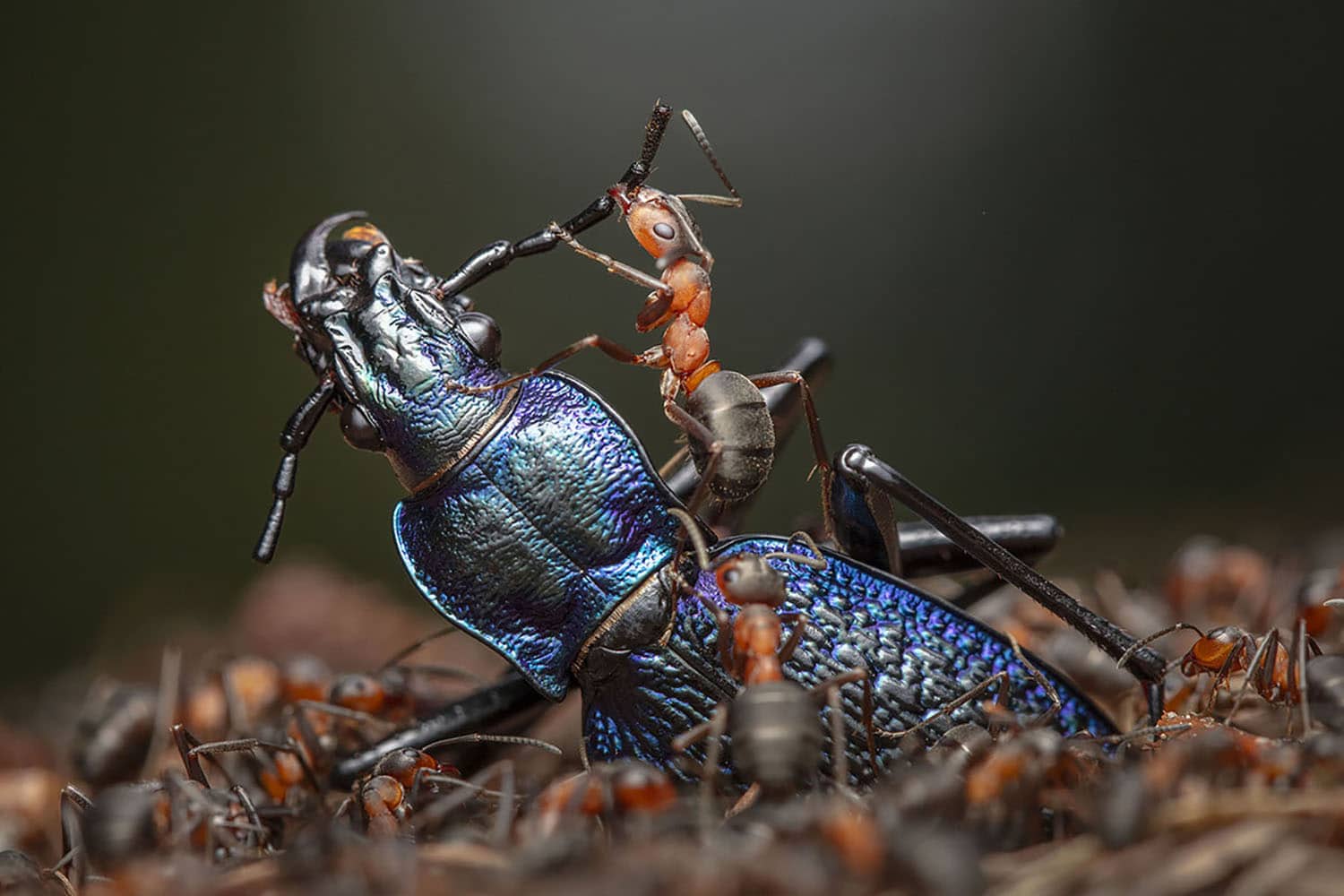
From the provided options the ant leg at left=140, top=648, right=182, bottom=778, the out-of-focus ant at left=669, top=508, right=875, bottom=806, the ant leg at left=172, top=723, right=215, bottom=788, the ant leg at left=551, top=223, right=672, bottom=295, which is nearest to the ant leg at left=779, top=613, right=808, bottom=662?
the out-of-focus ant at left=669, top=508, right=875, bottom=806

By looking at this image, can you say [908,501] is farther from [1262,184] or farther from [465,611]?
[1262,184]

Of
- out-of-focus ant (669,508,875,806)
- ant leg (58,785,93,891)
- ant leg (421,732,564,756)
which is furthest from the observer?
ant leg (421,732,564,756)

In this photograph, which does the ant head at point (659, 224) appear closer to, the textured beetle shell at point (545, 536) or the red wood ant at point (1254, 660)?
the textured beetle shell at point (545, 536)

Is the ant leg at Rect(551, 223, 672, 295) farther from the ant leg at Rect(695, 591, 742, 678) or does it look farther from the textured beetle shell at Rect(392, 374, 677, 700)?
the ant leg at Rect(695, 591, 742, 678)

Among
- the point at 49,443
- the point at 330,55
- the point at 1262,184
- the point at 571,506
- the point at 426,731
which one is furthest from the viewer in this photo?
the point at 330,55

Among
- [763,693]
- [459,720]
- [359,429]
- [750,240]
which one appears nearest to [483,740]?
[459,720]

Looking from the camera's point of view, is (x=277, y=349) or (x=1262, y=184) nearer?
(x=1262, y=184)

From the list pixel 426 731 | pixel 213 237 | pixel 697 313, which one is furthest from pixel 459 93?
pixel 426 731

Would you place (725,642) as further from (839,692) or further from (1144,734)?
(1144,734)
